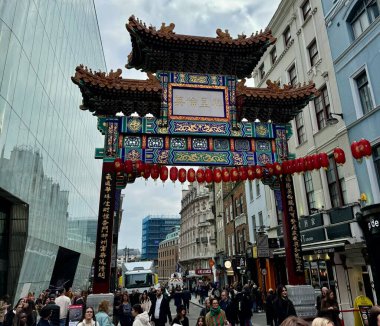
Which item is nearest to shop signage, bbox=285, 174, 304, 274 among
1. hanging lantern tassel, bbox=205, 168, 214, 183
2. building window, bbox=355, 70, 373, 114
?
hanging lantern tassel, bbox=205, 168, 214, 183

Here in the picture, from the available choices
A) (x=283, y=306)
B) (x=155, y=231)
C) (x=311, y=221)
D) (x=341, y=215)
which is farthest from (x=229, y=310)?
(x=155, y=231)

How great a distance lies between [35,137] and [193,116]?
1023 centimetres

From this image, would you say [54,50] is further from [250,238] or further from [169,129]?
[250,238]

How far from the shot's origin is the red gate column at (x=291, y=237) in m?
11.1

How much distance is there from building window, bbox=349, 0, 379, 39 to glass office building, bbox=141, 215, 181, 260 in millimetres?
124721

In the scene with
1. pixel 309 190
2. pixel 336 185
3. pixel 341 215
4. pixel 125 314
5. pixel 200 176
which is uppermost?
pixel 309 190

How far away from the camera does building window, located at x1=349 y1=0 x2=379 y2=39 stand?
14281 millimetres

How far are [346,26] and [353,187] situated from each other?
780 centimetres

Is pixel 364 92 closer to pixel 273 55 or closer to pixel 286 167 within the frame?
pixel 286 167

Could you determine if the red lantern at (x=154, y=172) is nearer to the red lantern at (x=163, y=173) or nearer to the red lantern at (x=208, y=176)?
the red lantern at (x=163, y=173)

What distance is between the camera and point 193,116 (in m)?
12.0

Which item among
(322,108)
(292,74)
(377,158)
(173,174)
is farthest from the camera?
(292,74)

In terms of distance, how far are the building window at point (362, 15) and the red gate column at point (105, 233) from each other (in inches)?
502

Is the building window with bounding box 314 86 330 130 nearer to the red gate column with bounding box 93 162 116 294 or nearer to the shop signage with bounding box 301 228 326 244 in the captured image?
the shop signage with bounding box 301 228 326 244
